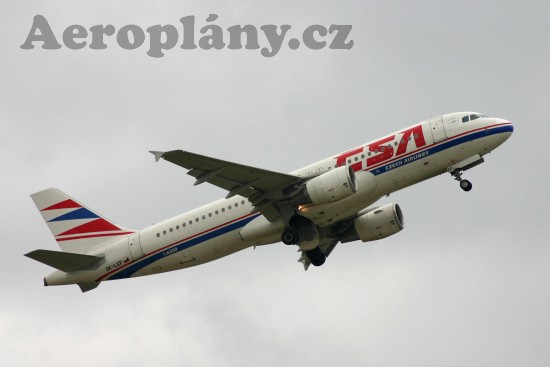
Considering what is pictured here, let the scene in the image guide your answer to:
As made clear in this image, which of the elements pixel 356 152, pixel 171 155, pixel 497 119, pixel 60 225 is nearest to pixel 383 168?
pixel 356 152

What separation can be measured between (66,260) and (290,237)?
11.7 metres

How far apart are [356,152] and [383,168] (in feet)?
5.53

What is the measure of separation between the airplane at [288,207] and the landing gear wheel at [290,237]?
0.05m

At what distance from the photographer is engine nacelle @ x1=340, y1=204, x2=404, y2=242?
57.0 metres

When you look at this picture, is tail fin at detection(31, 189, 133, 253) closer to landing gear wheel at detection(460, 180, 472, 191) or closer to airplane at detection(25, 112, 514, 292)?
airplane at detection(25, 112, 514, 292)

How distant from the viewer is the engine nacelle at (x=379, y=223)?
187 ft

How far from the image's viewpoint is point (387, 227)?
57.0m

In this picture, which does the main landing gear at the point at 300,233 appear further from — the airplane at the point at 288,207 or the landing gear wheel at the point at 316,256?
the landing gear wheel at the point at 316,256

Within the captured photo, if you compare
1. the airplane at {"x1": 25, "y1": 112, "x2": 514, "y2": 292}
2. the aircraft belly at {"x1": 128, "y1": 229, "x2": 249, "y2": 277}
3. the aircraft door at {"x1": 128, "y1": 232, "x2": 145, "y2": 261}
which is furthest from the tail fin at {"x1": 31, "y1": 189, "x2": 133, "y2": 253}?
the aircraft belly at {"x1": 128, "y1": 229, "x2": 249, "y2": 277}

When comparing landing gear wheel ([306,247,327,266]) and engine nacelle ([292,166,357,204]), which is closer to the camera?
engine nacelle ([292,166,357,204])

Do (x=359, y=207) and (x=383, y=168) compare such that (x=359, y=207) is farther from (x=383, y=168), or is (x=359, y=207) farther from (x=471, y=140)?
(x=471, y=140)

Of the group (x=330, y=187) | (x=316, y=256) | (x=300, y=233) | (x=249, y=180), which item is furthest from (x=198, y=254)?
(x=330, y=187)

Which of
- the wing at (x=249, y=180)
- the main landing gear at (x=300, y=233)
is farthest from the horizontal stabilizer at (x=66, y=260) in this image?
the main landing gear at (x=300, y=233)

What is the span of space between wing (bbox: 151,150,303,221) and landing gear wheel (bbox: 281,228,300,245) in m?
0.93
